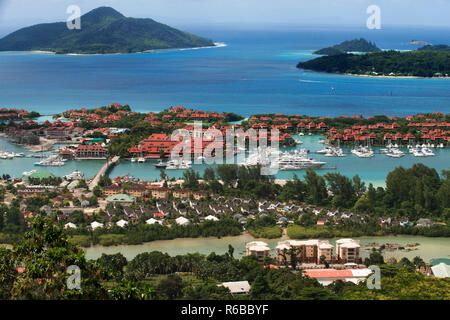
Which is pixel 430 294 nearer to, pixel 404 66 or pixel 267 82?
pixel 267 82

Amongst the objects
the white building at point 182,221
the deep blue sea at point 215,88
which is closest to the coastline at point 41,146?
the deep blue sea at point 215,88

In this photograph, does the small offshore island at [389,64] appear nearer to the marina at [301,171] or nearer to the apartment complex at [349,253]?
the marina at [301,171]

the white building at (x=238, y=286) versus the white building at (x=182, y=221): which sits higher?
the white building at (x=182, y=221)

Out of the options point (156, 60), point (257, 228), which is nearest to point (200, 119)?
point (257, 228)

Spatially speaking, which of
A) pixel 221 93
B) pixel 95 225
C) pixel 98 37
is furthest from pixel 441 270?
pixel 98 37

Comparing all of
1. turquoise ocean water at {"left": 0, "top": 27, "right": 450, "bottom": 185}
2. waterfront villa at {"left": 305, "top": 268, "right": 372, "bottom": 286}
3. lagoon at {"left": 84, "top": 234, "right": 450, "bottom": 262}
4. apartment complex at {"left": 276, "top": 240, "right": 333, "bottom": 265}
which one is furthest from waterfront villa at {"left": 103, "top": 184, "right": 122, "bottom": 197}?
waterfront villa at {"left": 305, "top": 268, "right": 372, "bottom": 286}

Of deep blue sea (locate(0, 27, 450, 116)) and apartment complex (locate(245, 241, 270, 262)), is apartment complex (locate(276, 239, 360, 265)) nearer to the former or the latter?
apartment complex (locate(245, 241, 270, 262))
